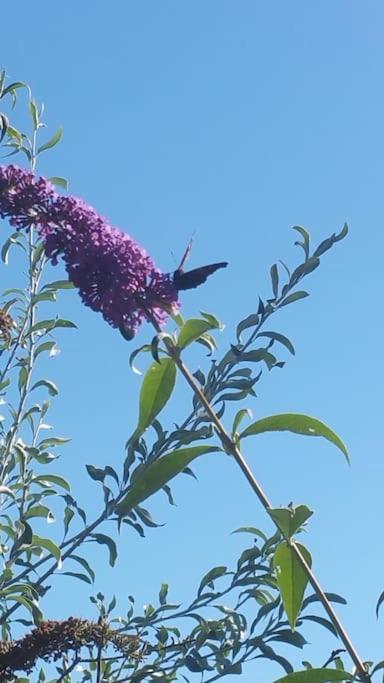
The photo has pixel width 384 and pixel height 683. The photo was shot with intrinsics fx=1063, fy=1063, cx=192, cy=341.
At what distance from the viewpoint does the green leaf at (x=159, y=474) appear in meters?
1.59

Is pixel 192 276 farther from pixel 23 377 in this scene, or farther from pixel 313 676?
pixel 23 377

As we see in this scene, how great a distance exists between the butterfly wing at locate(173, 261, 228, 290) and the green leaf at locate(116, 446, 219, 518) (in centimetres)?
26

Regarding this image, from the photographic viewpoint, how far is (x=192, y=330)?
1.65 meters

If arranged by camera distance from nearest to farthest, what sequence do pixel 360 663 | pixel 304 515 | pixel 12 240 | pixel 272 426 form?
pixel 360 663
pixel 304 515
pixel 272 426
pixel 12 240

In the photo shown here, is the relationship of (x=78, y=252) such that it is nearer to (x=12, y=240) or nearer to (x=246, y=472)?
(x=246, y=472)

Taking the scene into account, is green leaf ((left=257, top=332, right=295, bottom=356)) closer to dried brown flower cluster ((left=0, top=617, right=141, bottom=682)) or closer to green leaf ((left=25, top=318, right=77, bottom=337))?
dried brown flower cluster ((left=0, top=617, right=141, bottom=682))

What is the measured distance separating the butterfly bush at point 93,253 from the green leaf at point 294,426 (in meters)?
0.23

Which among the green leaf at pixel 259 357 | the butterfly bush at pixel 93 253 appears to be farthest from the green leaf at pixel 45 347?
the butterfly bush at pixel 93 253

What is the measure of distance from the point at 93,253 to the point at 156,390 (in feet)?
0.82

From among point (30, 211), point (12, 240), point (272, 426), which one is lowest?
point (272, 426)

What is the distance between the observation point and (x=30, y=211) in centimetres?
185

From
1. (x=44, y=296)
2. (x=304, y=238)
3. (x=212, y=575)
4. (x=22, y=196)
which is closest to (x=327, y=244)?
(x=304, y=238)

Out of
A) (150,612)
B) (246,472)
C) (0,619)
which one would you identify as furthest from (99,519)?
(246,472)

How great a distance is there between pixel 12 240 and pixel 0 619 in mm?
1502
